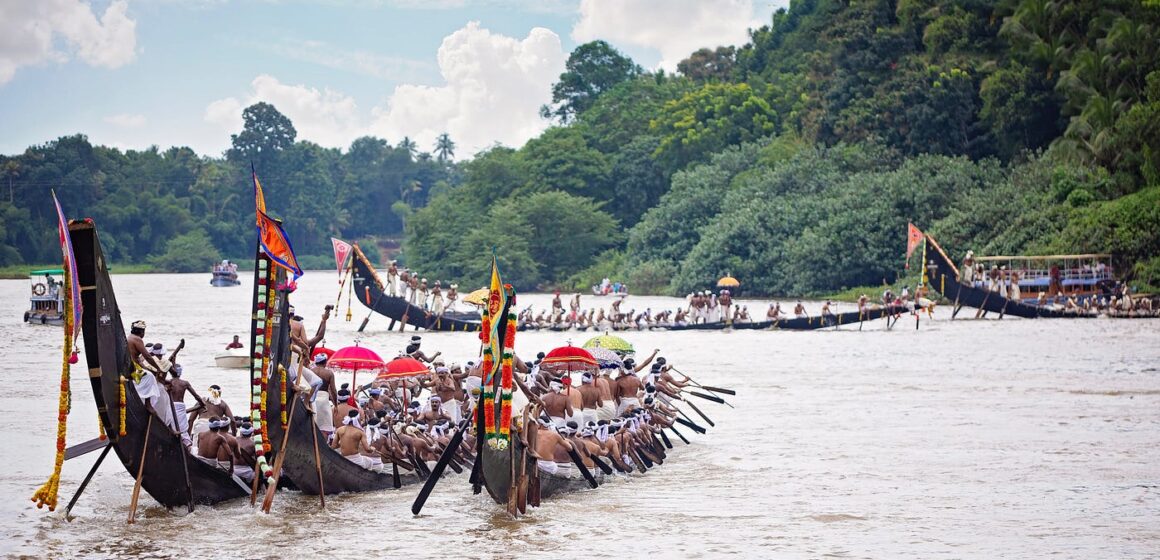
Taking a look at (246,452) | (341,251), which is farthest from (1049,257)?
(246,452)

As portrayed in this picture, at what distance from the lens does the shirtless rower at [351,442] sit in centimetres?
1371

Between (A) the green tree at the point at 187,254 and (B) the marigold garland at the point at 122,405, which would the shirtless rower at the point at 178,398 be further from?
(A) the green tree at the point at 187,254

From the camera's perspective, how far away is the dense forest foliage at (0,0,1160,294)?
4228cm

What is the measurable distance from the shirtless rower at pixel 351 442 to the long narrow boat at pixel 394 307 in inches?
894

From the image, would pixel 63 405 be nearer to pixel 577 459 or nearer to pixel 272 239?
pixel 272 239

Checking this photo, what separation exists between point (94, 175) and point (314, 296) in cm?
3608

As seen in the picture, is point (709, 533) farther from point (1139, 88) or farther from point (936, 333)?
point (1139, 88)

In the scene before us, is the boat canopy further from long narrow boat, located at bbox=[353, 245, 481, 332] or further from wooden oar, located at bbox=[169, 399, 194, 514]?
wooden oar, located at bbox=[169, 399, 194, 514]

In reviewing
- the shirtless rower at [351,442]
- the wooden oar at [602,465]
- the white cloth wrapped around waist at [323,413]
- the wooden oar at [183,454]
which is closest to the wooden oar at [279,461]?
the wooden oar at [183,454]

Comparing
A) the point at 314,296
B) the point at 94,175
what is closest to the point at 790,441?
the point at 314,296

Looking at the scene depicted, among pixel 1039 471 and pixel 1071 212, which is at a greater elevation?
pixel 1071 212

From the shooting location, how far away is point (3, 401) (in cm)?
2119

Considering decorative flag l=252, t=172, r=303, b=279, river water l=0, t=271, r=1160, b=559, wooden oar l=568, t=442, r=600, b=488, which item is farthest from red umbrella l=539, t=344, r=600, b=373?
decorative flag l=252, t=172, r=303, b=279

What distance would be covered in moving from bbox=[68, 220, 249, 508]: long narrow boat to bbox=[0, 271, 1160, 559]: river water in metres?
0.25
